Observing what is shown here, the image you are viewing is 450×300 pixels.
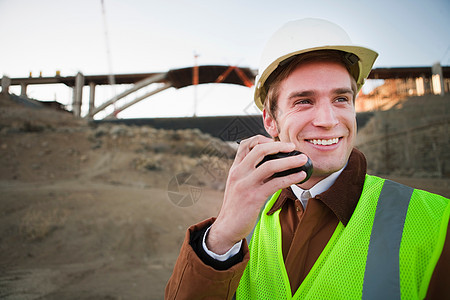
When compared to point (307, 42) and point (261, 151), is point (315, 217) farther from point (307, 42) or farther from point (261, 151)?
point (307, 42)

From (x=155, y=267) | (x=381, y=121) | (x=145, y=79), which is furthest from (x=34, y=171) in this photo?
(x=381, y=121)

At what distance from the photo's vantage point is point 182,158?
58.4 ft

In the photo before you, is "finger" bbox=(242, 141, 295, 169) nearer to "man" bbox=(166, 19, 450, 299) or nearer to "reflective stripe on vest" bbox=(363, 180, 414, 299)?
"man" bbox=(166, 19, 450, 299)

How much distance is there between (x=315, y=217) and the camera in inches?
61.7

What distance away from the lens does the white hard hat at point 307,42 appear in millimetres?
1835

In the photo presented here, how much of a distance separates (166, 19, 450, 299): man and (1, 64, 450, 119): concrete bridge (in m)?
29.9

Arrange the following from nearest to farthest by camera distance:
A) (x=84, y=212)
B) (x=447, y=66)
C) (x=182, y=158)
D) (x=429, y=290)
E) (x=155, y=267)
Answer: (x=429, y=290) → (x=155, y=267) → (x=84, y=212) → (x=182, y=158) → (x=447, y=66)

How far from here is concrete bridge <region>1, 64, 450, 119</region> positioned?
2942 centimetres

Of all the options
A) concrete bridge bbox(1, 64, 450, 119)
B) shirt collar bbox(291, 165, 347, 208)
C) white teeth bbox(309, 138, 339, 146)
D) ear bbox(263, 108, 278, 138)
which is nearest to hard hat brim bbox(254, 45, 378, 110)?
ear bbox(263, 108, 278, 138)

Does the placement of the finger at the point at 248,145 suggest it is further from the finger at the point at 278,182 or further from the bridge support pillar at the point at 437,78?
the bridge support pillar at the point at 437,78

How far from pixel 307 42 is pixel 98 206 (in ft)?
31.3

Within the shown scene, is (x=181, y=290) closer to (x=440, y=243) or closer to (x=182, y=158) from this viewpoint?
(x=440, y=243)

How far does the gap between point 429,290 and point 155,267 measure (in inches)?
259

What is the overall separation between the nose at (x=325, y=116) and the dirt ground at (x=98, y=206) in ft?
16.6
